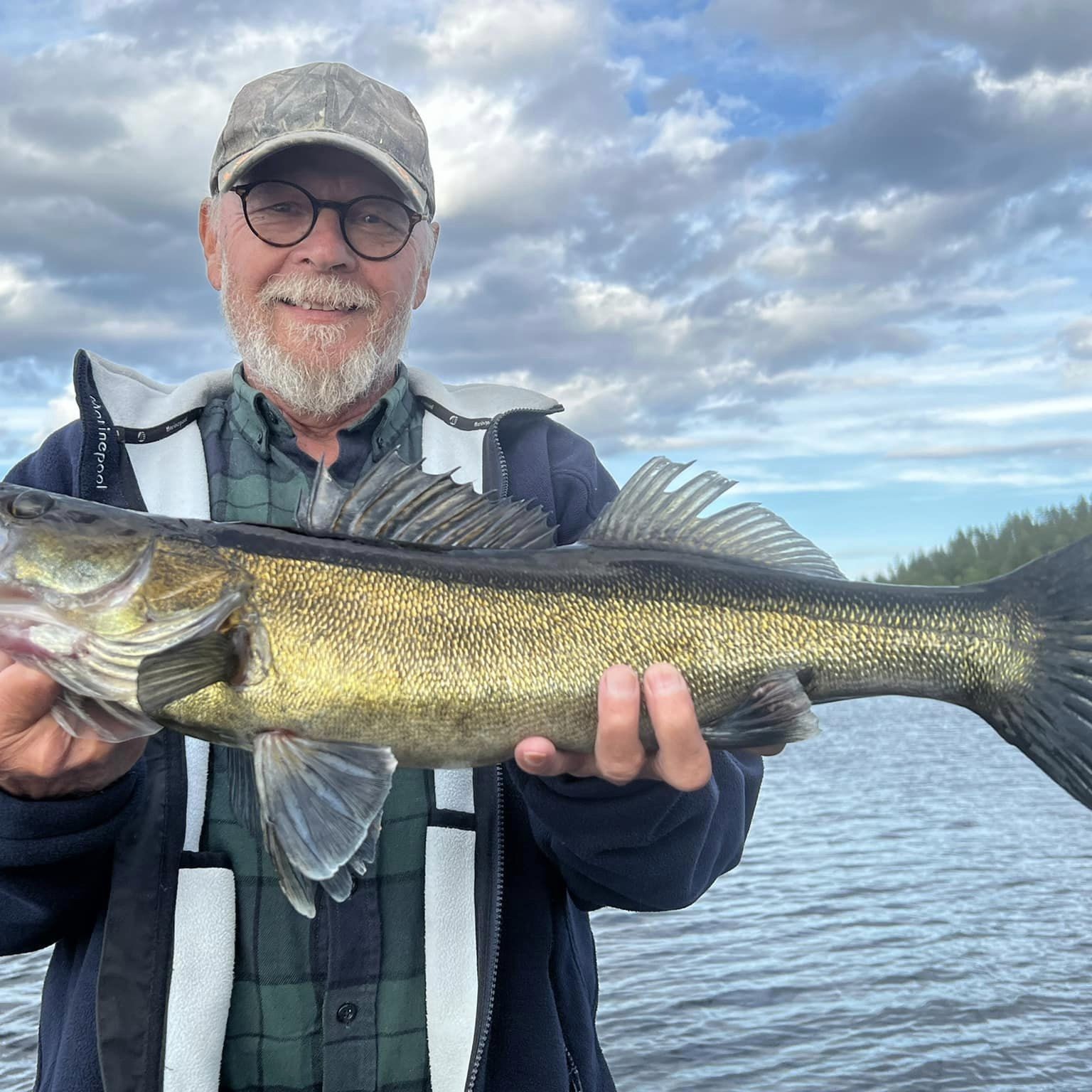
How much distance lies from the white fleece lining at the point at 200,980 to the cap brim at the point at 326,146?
8.42ft

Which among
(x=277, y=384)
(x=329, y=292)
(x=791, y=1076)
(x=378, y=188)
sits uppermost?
(x=378, y=188)

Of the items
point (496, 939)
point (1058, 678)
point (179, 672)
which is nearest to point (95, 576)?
point (179, 672)

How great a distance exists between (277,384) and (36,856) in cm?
182

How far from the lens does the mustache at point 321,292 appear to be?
13.9 ft

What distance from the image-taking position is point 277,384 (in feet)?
13.4

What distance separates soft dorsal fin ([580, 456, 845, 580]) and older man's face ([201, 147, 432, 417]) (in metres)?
1.32

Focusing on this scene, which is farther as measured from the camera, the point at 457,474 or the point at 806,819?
the point at 806,819

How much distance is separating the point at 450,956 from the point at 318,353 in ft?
7.14

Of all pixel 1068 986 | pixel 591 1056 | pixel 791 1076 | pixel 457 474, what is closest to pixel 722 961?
pixel 791 1076

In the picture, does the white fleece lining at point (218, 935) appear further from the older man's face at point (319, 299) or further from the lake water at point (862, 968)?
the lake water at point (862, 968)

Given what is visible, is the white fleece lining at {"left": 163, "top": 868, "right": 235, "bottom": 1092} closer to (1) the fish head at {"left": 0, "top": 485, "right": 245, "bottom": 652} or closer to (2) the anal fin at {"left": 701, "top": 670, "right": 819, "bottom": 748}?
(1) the fish head at {"left": 0, "top": 485, "right": 245, "bottom": 652}

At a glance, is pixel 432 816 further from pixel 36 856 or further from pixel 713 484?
pixel 713 484

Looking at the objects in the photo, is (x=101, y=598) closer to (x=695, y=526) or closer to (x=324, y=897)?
(x=324, y=897)

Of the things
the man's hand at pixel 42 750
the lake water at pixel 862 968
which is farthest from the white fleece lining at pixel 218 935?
the lake water at pixel 862 968
